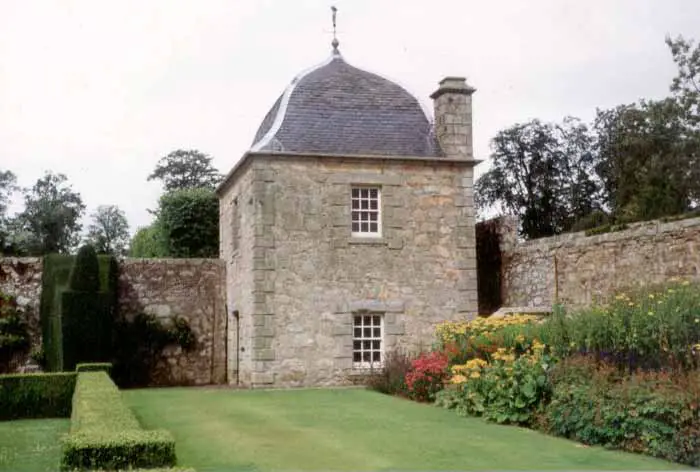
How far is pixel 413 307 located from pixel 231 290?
461 cm

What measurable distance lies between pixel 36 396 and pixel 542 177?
30731mm

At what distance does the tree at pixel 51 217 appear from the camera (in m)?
49.0

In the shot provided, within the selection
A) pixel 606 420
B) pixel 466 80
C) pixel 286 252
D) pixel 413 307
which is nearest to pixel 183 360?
pixel 286 252

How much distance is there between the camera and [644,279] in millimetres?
15422

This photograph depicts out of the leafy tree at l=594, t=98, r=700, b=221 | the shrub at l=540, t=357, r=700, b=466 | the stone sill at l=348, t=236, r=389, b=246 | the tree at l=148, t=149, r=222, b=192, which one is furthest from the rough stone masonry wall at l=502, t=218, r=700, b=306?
the tree at l=148, t=149, r=222, b=192

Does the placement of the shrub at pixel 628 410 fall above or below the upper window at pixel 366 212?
below

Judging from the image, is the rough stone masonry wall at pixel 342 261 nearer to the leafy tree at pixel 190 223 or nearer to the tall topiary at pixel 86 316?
the tall topiary at pixel 86 316

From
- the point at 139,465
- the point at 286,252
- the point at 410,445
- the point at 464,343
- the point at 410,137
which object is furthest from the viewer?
the point at 410,137

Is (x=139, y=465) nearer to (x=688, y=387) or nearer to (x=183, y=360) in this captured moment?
(x=688, y=387)

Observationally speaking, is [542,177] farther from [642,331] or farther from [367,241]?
[642,331]

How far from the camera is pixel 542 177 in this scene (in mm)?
Result: 41125

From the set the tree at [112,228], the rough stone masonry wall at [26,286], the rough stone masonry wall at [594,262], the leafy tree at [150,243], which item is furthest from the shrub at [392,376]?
the tree at [112,228]

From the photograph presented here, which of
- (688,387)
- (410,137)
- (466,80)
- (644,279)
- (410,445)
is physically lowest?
Answer: (410,445)

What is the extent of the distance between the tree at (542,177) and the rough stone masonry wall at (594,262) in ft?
67.8
